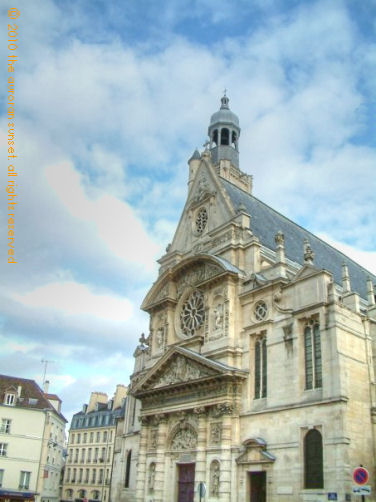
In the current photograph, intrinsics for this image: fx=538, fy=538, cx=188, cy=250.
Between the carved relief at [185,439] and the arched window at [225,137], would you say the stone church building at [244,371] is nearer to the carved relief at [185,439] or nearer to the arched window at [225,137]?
the carved relief at [185,439]

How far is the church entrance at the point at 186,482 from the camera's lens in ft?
78.8

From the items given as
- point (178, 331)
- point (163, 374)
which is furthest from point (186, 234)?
point (163, 374)

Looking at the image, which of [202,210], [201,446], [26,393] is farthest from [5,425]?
[202,210]

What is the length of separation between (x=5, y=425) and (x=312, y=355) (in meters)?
26.7

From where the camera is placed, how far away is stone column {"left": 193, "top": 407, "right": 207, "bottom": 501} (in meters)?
23.0

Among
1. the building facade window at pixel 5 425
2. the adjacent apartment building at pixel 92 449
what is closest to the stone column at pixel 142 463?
the building facade window at pixel 5 425

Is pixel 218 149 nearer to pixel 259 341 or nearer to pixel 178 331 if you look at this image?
pixel 178 331

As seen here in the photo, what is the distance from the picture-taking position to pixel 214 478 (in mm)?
22562

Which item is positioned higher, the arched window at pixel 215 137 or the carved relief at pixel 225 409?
the arched window at pixel 215 137

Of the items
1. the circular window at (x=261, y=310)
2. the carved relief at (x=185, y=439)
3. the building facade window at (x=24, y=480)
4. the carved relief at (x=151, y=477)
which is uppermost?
the circular window at (x=261, y=310)

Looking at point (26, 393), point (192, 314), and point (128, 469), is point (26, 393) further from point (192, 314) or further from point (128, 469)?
point (192, 314)

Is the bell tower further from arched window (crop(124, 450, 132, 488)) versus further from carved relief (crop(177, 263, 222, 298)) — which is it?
arched window (crop(124, 450, 132, 488))

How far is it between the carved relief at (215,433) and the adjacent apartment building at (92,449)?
3266cm

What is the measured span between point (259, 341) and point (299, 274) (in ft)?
11.8
